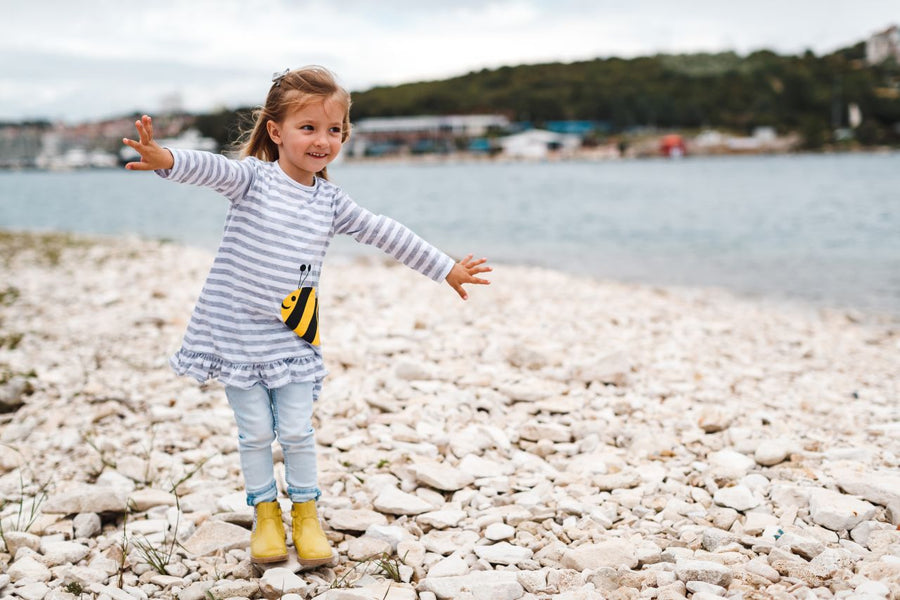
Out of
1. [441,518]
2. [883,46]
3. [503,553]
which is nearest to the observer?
[503,553]

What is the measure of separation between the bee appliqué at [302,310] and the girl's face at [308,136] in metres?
0.43

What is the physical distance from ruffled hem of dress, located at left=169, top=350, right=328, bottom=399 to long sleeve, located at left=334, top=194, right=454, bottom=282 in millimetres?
648

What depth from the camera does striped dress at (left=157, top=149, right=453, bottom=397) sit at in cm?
299

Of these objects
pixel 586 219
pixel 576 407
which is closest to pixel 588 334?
pixel 576 407

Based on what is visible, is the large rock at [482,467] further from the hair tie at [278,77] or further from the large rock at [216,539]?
the hair tie at [278,77]

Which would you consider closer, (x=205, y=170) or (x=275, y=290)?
(x=205, y=170)

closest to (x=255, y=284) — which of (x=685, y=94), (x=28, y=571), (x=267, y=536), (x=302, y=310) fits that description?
(x=302, y=310)

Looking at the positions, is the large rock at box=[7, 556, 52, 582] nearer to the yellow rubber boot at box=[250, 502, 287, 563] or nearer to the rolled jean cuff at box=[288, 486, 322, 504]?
the yellow rubber boot at box=[250, 502, 287, 563]

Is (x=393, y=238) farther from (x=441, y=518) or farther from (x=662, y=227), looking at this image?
(x=662, y=227)

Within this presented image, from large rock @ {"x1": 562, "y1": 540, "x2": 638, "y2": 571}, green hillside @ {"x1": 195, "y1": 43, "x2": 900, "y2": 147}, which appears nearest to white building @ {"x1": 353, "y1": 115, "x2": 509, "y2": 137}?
green hillside @ {"x1": 195, "y1": 43, "x2": 900, "y2": 147}

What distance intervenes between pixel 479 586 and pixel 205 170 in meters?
1.89

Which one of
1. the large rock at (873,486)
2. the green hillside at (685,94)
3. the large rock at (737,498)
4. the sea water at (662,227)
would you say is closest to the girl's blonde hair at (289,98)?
the large rock at (737,498)

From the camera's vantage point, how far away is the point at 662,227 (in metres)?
22.6

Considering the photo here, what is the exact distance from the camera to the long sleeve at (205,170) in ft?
9.25
